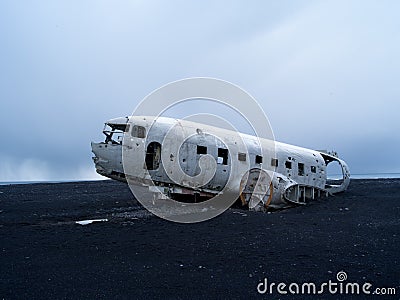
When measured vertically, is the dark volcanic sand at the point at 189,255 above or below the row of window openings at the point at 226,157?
below

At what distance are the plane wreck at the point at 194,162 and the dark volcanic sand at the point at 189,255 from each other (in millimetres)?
2352

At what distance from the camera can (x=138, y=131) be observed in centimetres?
1600

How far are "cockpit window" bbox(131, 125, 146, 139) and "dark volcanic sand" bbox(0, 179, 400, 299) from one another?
3.71 m

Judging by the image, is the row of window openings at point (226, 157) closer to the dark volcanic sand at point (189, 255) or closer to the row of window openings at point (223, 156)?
the row of window openings at point (223, 156)

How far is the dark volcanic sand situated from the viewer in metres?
6.57

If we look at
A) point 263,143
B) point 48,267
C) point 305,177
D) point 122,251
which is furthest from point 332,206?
point 48,267

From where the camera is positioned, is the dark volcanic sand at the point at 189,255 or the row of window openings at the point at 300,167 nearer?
the dark volcanic sand at the point at 189,255

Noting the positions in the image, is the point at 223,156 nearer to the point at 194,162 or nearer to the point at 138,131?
the point at 194,162

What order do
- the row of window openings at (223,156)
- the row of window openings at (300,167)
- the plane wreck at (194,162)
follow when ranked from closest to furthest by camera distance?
the plane wreck at (194,162)
the row of window openings at (223,156)
the row of window openings at (300,167)

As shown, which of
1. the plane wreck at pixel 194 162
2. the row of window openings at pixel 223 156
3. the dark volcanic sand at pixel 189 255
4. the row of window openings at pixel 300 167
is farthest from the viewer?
the row of window openings at pixel 300 167

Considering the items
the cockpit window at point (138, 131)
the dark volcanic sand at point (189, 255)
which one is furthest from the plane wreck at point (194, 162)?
the dark volcanic sand at point (189, 255)

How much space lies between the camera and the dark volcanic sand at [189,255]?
259 inches

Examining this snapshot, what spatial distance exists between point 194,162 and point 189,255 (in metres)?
7.76

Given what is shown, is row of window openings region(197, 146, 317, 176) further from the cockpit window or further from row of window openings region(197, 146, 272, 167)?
the cockpit window
